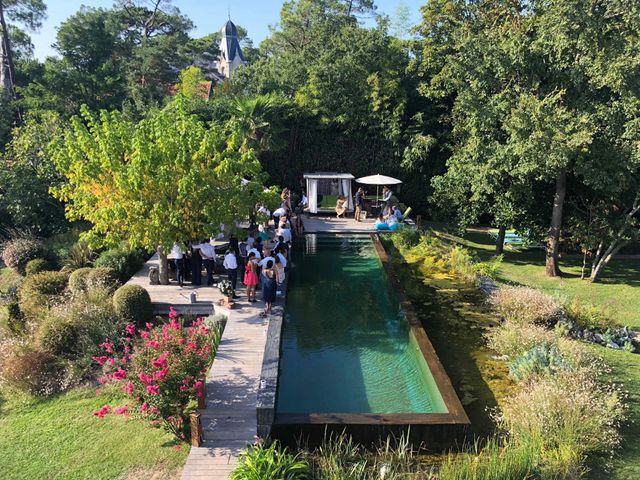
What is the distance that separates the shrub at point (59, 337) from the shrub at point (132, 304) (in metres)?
1.04

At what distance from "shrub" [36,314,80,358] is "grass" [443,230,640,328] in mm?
11779

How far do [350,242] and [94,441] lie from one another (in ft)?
45.1

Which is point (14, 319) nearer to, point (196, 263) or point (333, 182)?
point (196, 263)

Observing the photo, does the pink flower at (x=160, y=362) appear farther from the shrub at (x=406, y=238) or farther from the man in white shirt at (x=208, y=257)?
the shrub at (x=406, y=238)

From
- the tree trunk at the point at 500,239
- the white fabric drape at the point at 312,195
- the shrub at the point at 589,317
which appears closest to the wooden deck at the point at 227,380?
the shrub at the point at 589,317

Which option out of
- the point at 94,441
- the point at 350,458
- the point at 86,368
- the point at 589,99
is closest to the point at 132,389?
the point at 94,441

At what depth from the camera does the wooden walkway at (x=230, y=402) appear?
6.52 m

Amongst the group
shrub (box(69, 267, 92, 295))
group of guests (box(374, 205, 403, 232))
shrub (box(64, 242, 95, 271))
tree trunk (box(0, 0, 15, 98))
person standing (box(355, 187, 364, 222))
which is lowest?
shrub (box(69, 267, 92, 295))

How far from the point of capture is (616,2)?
13.8 meters

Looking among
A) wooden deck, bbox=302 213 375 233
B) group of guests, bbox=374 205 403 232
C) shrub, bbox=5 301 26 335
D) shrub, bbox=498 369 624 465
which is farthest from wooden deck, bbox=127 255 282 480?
group of guests, bbox=374 205 403 232

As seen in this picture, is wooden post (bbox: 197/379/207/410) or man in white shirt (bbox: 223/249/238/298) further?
man in white shirt (bbox: 223/249/238/298)

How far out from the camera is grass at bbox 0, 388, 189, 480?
6566 mm

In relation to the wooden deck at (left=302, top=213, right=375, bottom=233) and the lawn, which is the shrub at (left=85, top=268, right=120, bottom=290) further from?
the lawn

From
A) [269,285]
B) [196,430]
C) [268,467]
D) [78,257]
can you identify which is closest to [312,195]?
[78,257]
